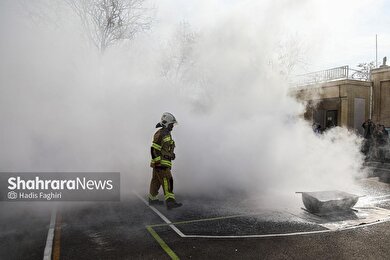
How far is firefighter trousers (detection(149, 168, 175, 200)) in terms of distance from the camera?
7.20m

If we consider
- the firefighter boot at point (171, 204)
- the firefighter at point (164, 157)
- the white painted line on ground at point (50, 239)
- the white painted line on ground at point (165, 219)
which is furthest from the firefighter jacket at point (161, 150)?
the white painted line on ground at point (50, 239)

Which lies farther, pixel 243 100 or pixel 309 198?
pixel 243 100

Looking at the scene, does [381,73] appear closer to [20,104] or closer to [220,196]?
[220,196]

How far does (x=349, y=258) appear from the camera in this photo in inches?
184

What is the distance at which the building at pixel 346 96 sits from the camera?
20.4 m

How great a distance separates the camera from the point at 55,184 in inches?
330

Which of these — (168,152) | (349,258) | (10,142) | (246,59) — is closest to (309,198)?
(349,258)

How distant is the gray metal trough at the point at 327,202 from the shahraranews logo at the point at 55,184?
16.1 ft

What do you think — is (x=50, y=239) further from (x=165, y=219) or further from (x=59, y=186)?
(x=59, y=186)

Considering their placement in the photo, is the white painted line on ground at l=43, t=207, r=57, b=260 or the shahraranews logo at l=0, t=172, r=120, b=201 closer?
the white painted line on ground at l=43, t=207, r=57, b=260

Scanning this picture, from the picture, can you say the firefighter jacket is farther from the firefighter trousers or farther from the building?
the building

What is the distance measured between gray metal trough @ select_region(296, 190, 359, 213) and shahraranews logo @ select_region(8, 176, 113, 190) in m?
→ 4.92

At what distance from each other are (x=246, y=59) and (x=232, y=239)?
26.1 feet

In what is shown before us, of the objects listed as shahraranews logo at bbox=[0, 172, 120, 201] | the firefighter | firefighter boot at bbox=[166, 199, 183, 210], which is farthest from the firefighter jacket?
shahraranews logo at bbox=[0, 172, 120, 201]
